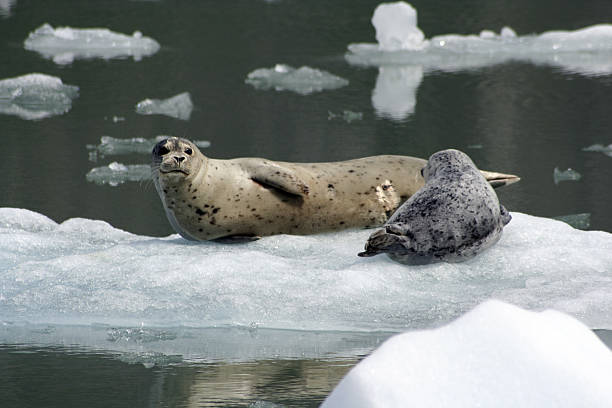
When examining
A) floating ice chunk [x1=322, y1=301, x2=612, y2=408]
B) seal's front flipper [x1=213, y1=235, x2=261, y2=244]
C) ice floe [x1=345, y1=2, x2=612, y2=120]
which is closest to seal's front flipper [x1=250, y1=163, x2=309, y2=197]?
seal's front flipper [x1=213, y1=235, x2=261, y2=244]

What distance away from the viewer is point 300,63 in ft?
35.9

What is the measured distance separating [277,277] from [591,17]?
10.5 metres

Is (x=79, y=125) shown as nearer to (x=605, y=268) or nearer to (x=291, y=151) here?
(x=291, y=151)

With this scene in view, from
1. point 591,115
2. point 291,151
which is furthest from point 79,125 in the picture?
point 591,115

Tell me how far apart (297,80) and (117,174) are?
11.2ft

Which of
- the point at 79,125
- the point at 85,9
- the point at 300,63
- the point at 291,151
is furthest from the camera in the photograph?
the point at 85,9

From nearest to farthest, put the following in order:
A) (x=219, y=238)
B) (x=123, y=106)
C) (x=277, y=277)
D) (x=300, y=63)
→ 1. (x=277, y=277)
2. (x=219, y=238)
3. (x=123, y=106)
4. (x=300, y=63)

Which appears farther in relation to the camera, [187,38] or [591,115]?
[187,38]

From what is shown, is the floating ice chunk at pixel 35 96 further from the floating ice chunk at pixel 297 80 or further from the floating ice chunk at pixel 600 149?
the floating ice chunk at pixel 600 149

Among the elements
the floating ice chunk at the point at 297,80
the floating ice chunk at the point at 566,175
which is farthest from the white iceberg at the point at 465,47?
the floating ice chunk at the point at 566,175

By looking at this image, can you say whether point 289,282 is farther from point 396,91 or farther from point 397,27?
point 397,27

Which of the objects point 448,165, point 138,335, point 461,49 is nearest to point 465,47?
point 461,49

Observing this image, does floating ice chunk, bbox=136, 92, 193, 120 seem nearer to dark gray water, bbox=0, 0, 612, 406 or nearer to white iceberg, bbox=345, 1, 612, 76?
dark gray water, bbox=0, 0, 612, 406

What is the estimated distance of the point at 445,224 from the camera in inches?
185
